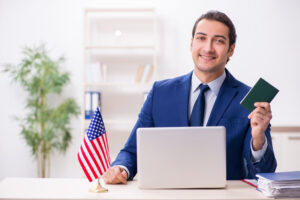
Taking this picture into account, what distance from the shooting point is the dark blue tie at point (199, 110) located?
1875 millimetres

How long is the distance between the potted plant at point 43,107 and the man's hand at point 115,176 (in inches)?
112

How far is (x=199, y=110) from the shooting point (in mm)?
1873

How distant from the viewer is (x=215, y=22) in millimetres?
1912

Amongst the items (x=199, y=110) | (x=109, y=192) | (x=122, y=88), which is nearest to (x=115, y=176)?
(x=109, y=192)

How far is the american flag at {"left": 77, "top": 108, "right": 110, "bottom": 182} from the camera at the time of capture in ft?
4.77

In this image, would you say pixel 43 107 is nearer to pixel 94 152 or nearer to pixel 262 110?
pixel 94 152

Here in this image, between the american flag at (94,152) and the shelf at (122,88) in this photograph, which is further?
the shelf at (122,88)

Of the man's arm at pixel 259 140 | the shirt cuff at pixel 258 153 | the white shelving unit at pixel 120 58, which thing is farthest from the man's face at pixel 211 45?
the white shelving unit at pixel 120 58

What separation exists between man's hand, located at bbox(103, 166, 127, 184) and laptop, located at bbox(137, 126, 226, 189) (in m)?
0.21

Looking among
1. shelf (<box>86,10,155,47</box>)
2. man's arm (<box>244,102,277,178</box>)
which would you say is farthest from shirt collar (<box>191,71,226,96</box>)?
shelf (<box>86,10,155,47</box>)

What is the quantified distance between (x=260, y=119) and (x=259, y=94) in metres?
0.12

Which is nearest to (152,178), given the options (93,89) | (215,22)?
(215,22)

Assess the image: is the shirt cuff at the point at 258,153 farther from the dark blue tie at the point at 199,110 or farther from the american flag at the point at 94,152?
the american flag at the point at 94,152

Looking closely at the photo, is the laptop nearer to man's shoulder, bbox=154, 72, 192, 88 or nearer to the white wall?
man's shoulder, bbox=154, 72, 192, 88
